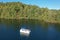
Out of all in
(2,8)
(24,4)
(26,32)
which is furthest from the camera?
(24,4)

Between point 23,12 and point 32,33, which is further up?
point 23,12

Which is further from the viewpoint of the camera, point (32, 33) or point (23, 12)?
point (23, 12)

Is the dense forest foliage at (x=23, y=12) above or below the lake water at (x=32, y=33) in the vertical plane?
above

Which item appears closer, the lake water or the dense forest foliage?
the lake water

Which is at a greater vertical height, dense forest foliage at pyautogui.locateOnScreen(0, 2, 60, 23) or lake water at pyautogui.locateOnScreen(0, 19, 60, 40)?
dense forest foliage at pyautogui.locateOnScreen(0, 2, 60, 23)

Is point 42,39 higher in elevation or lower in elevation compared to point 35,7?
lower

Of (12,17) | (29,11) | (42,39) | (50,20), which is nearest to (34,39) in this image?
(42,39)

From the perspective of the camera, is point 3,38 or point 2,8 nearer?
point 3,38

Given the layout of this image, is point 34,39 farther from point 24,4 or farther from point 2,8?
point 24,4

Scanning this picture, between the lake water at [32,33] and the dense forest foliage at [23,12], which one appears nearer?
the lake water at [32,33]

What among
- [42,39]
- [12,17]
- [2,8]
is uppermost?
[2,8]

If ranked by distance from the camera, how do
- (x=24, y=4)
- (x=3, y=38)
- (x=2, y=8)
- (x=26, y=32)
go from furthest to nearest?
1. (x=24, y=4)
2. (x=2, y=8)
3. (x=26, y=32)
4. (x=3, y=38)

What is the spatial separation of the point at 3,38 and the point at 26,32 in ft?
50.6

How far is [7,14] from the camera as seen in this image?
13938 cm
